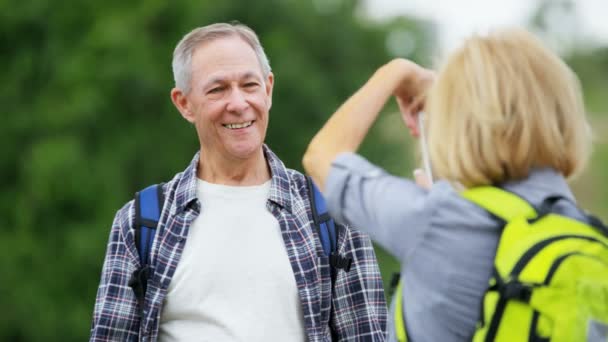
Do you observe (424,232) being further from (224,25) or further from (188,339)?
(224,25)

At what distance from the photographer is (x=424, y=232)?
6.73 ft

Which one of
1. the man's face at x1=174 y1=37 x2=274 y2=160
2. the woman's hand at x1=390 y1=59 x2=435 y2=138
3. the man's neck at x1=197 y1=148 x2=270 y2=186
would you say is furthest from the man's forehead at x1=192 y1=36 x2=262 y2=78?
the woman's hand at x1=390 y1=59 x2=435 y2=138

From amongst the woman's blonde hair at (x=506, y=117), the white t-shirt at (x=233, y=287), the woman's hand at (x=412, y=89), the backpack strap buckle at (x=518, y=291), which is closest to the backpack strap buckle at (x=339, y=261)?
the white t-shirt at (x=233, y=287)

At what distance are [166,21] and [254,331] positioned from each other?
16012 millimetres

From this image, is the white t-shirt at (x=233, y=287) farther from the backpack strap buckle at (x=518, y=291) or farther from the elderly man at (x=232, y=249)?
the backpack strap buckle at (x=518, y=291)

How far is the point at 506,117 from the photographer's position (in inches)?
80.0

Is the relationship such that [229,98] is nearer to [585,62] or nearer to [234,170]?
[234,170]

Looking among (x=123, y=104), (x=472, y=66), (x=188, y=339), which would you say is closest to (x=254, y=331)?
(x=188, y=339)

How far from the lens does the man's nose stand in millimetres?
3145

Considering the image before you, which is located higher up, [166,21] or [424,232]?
[166,21]

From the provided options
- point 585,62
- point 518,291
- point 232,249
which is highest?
point 585,62

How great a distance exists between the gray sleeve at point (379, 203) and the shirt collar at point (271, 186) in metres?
0.99

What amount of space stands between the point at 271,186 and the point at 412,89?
937mm

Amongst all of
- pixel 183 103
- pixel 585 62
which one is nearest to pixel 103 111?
pixel 183 103
